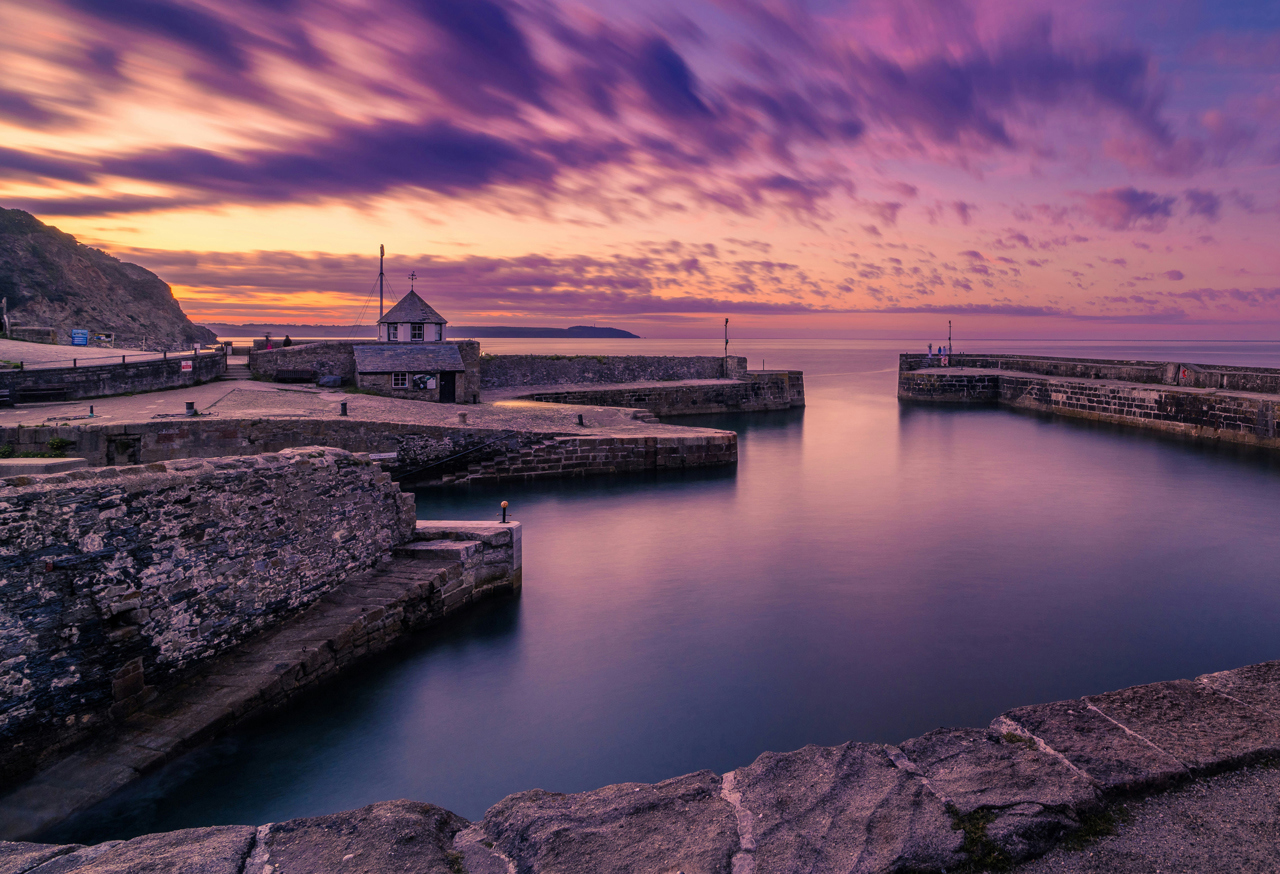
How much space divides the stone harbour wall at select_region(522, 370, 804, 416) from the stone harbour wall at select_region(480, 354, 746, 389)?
2022 mm

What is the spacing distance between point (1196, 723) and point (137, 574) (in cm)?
757

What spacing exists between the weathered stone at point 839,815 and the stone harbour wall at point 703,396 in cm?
2541

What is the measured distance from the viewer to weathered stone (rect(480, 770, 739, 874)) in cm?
292

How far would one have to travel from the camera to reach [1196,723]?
378 centimetres

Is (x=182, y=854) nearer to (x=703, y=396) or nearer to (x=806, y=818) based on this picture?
(x=806, y=818)

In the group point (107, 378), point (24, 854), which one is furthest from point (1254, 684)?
point (107, 378)

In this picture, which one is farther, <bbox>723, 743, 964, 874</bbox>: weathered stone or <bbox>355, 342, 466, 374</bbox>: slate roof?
<bbox>355, 342, 466, 374</bbox>: slate roof

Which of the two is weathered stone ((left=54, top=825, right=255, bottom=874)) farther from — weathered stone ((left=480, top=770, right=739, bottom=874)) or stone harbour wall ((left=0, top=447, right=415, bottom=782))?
stone harbour wall ((left=0, top=447, right=415, bottom=782))

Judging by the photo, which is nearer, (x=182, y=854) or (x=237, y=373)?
(x=182, y=854)

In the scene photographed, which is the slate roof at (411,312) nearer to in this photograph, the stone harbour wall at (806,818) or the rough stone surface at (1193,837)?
the stone harbour wall at (806,818)

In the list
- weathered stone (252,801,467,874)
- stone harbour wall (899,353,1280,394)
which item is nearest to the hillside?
weathered stone (252,801,467,874)

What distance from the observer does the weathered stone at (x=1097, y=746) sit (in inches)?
127

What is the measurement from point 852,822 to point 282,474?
6474 millimetres

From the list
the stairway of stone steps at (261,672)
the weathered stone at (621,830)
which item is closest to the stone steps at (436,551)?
the stairway of stone steps at (261,672)
